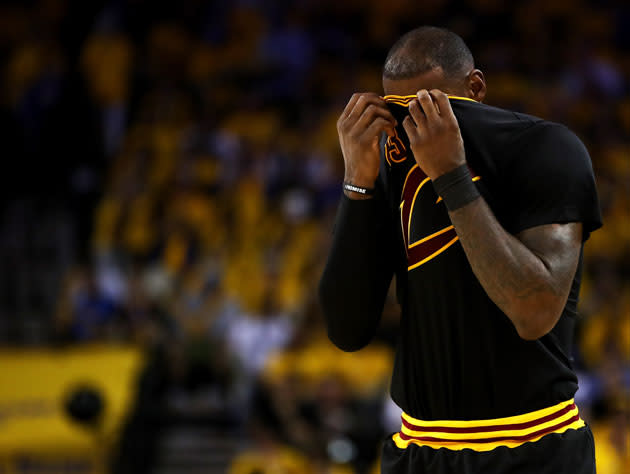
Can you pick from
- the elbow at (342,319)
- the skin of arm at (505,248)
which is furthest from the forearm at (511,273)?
the elbow at (342,319)

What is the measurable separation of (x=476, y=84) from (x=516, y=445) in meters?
0.82

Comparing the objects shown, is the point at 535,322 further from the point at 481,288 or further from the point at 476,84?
the point at 476,84

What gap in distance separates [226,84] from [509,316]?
10.1 meters

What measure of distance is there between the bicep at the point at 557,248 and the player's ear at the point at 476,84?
0.41 metres

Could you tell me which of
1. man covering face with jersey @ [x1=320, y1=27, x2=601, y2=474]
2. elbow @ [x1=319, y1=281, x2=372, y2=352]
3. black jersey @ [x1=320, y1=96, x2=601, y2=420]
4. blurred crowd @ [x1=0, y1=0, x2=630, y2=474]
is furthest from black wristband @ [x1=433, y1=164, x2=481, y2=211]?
blurred crowd @ [x1=0, y1=0, x2=630, y2=474]

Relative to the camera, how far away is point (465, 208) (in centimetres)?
193

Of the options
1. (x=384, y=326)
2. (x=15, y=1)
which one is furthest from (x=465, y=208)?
(x=15, y=1)

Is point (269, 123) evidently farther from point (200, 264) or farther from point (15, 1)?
point (15, 1)

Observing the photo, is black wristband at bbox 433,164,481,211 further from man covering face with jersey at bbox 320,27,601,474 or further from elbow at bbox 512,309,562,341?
elbow at bbox 512,309,562,341

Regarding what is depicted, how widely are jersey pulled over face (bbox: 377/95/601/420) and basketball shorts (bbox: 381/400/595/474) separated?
1.0 inches

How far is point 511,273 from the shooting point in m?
1.88

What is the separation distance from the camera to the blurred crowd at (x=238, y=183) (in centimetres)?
832

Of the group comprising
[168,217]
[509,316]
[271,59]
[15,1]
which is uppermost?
[15,1]

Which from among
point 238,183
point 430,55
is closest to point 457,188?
point 430,55
